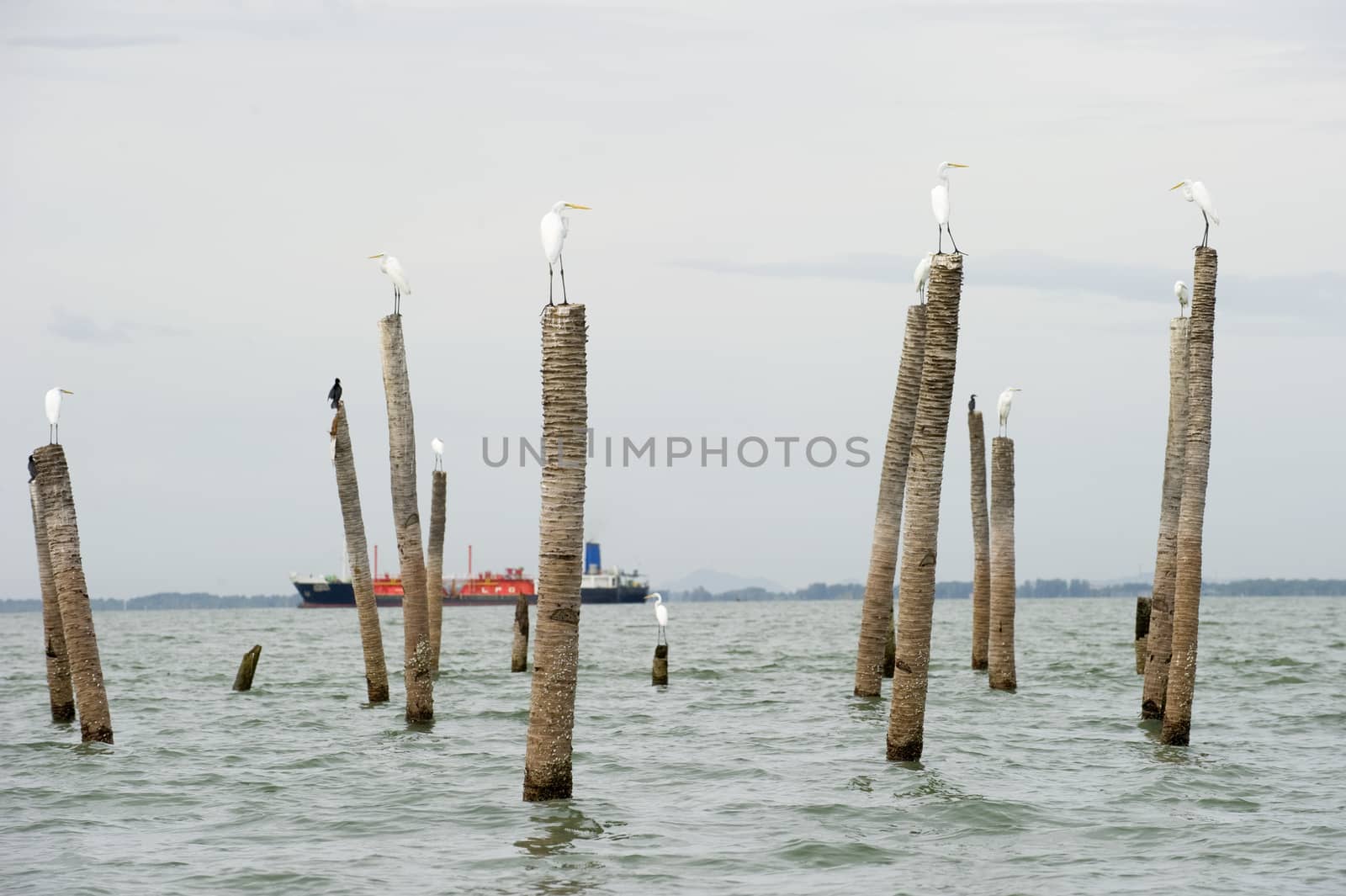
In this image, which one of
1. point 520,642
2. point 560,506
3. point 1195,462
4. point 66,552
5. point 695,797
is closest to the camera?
point 560,506

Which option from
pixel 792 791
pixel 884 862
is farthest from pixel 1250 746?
pixel 884 862

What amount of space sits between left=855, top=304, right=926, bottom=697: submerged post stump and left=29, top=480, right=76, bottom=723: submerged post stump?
11885 mm

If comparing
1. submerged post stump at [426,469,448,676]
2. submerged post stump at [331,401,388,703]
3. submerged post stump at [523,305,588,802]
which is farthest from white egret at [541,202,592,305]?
submerged post stump at [426,469,448,676]

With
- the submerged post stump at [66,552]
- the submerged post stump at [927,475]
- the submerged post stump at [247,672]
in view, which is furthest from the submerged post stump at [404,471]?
the submerged post stump at [247,672]

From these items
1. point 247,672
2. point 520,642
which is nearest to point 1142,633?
point 520,642

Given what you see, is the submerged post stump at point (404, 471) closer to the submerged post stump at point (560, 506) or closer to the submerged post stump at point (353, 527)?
the submerged post stump at point (353, 527)

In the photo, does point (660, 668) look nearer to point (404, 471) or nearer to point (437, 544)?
point (437, 544)

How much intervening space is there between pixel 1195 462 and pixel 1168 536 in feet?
11.0

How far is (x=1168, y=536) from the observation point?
1894 cm

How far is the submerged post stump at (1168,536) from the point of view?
61.9 ft

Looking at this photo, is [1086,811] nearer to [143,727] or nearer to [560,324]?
[560,324]

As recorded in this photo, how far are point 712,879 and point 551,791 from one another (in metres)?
1.92

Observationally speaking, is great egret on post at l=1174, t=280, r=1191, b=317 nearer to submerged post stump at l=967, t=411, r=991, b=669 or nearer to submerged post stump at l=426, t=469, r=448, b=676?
submerged post stump at l=967, t=411, r=991, b=669

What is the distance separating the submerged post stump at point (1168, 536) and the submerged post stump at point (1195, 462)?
2.66 meters
